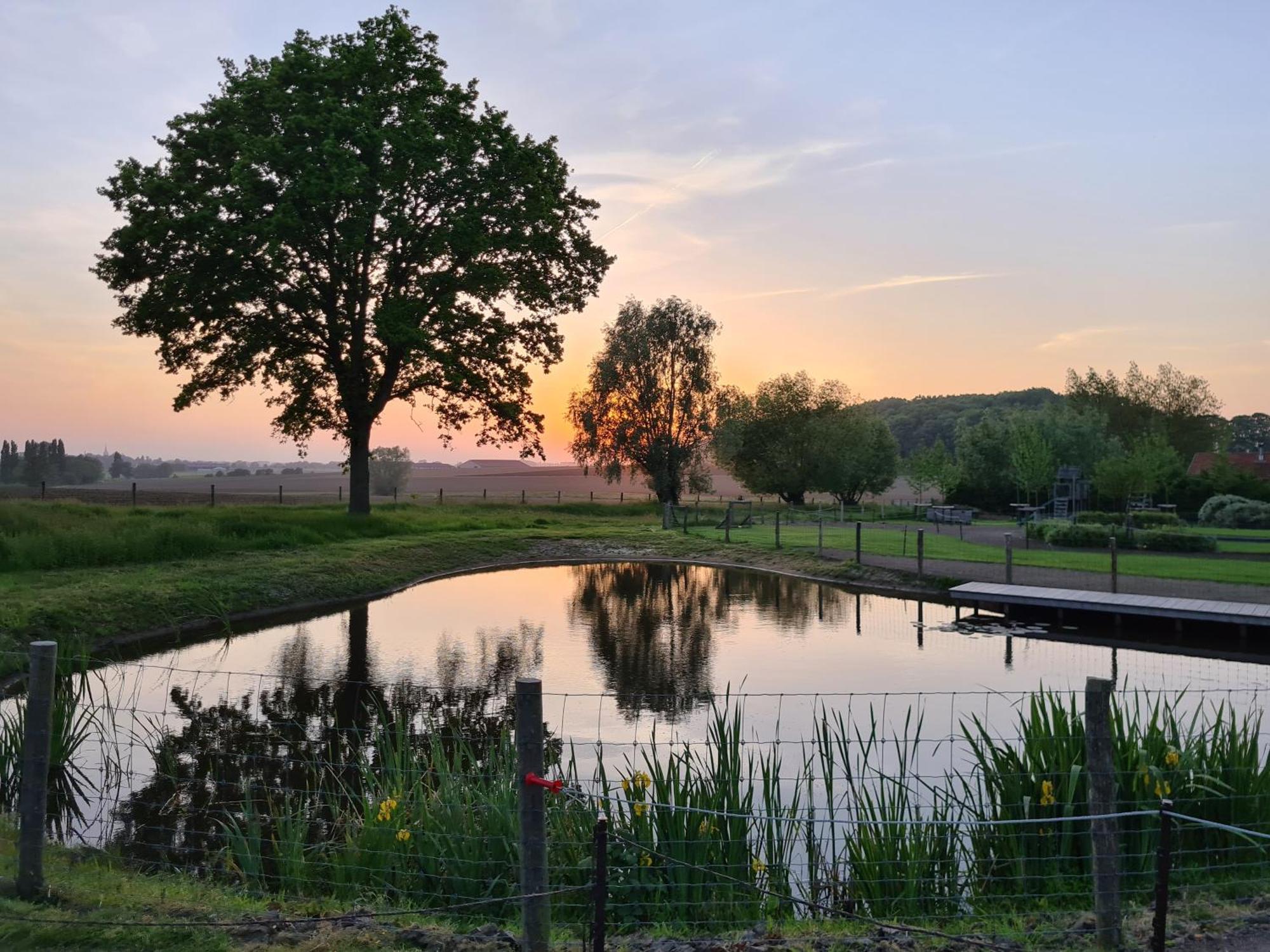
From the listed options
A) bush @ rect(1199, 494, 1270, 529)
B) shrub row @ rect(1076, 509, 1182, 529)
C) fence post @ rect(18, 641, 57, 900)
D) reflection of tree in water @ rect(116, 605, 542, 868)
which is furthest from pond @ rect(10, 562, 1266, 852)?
bush @ rect(1199, 494, 1270, 529)

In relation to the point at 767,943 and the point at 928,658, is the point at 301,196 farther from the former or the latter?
the point at 767,943

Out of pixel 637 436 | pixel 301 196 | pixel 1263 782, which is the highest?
pixel 301 196

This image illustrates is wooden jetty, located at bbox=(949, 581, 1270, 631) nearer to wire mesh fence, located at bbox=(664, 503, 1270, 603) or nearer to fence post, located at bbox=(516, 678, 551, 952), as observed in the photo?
wire mesh fence, located at bbox=(664, 503, 1270, 603)

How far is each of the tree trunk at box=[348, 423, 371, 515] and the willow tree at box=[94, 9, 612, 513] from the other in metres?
0.07

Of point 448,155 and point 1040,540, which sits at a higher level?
point 448,155

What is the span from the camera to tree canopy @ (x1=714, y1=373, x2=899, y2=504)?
203 ft

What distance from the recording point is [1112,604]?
62.4 feet

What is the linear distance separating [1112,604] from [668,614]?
8.74 metres

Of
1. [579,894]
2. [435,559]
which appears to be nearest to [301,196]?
[435,559]

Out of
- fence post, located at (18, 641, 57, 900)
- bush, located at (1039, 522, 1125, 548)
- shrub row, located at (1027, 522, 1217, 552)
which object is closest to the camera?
fence post, located at (18, 641, 57, 900)

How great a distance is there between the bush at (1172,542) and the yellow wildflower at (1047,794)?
2681 centimetres

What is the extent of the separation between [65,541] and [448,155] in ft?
58.4

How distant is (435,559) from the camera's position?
1202 inches

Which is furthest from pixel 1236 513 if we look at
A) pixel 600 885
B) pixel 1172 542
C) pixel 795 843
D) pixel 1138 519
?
pixel 600 885
